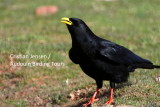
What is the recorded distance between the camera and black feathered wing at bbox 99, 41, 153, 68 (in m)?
9.14

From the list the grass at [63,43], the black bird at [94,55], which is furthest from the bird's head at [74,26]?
the grass at [63,43]

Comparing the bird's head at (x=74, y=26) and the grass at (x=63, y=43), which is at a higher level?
the bird's head at (x=74, y=26)

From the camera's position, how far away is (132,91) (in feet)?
33.3

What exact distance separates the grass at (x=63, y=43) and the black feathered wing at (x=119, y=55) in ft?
2.44

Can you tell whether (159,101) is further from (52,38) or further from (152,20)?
(152,20)

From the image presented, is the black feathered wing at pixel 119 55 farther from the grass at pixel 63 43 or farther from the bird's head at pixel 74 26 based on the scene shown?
the grass at pixel 63 43

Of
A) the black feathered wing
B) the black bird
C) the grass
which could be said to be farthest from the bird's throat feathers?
the grass

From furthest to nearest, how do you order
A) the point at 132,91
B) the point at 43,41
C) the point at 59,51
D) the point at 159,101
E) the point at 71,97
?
the point at 43,41 → the point at 59,51 → the point at 71,97 → the point at 132,91 → the point at 159,101

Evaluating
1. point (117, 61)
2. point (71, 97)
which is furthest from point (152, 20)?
point (117, 61)

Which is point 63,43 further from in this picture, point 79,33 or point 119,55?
point 79,33

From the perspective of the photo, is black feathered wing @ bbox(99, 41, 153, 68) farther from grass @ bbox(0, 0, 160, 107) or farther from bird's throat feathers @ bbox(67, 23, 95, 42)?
grass @ bbox(0, 0, 160, 107)

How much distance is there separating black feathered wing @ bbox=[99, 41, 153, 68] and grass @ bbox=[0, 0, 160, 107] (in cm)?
74

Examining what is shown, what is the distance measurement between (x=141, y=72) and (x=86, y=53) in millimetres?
5178

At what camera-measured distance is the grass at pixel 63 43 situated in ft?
38.3
